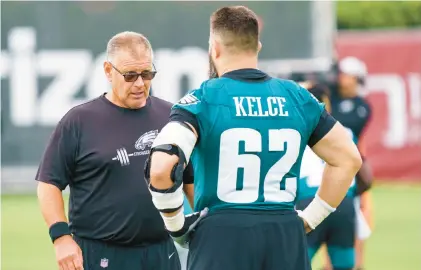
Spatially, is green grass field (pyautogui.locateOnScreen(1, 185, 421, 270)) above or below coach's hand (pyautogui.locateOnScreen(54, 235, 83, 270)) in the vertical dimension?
below

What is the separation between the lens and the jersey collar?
19.1ft

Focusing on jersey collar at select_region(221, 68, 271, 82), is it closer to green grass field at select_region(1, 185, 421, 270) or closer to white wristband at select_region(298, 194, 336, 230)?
white wristband at select_region(298, 194, 336, 230)

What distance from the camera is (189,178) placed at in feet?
23.0

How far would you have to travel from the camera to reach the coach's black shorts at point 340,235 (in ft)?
30.0

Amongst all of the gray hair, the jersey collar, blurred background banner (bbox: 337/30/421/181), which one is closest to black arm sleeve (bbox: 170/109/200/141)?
the jersey collar

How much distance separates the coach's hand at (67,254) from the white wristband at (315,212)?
1.33 metres

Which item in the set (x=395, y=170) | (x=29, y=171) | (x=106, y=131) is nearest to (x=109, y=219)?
(x=106, y=131)

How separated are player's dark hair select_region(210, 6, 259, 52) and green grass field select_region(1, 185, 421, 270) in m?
7.09

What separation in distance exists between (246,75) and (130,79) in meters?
1.26

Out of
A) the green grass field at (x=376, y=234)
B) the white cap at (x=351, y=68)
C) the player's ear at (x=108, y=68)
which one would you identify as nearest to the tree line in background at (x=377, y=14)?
the green grass field at (x=376, y=234)

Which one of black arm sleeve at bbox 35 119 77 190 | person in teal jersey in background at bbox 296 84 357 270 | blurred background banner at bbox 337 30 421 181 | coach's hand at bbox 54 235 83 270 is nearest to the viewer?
coach's hand at bbox 54 235 83 270

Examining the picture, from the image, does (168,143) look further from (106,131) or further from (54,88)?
(54,88)

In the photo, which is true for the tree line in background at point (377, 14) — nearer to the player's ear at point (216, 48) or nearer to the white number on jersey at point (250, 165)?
the player's ear at point (216, 48)

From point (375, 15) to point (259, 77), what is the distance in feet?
72.8
